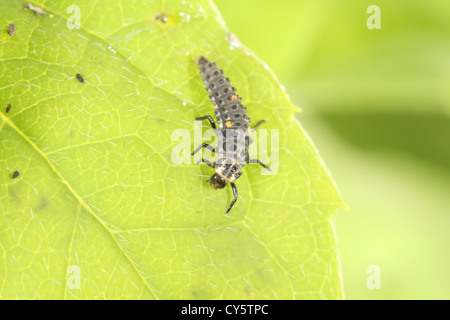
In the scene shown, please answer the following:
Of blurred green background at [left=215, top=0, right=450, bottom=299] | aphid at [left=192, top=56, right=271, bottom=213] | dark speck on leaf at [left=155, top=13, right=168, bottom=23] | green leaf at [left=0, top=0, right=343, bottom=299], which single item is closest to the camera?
green leaf at [left=0, top=0, right=343, bottom=299]

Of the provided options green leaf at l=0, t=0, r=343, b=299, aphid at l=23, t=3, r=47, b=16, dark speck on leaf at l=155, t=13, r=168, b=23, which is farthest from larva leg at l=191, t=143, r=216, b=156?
aphid at l=23, t=3, r=47, b=16

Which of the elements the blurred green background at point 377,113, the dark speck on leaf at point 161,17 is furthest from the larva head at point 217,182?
the blurred green background at point 377,113

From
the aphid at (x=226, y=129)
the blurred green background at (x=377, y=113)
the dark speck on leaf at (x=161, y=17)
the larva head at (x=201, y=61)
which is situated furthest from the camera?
the blurred green background at (x=377, y=113)

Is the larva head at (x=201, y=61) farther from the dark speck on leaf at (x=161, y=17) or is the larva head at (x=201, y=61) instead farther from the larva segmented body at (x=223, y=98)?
the dark speck on leaf at (x=161, y=17)

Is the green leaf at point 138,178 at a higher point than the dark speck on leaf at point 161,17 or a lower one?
lower

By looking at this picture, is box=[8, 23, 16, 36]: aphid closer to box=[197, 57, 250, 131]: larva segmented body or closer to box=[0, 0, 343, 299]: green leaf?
box=[0, 0, 343, 299]: green leaf

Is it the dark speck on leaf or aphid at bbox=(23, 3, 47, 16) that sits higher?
the dark speck on leaf

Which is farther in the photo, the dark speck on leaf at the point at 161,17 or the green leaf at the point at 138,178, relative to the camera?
the dark speck on leaf at the point at 161,17
